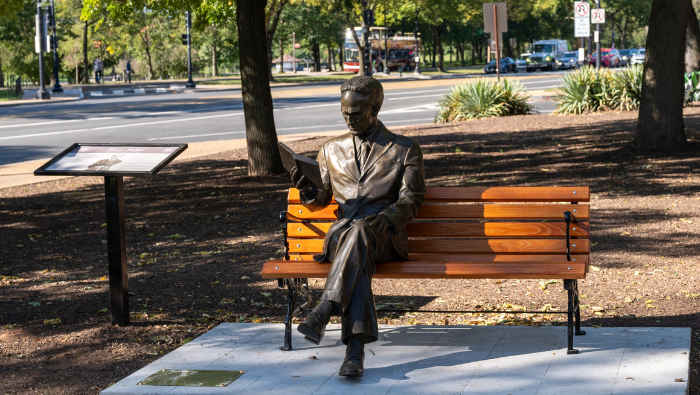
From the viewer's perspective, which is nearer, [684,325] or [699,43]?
[684,325]

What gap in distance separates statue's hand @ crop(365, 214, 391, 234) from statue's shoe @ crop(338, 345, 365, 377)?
0.64 m

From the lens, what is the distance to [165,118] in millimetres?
22484

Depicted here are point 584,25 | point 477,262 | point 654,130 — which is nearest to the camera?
point 477,262

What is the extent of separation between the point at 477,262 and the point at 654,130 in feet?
27.2

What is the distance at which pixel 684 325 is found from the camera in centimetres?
510

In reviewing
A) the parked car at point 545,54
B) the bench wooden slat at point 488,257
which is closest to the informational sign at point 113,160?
the bench wooden slat at point 488,257

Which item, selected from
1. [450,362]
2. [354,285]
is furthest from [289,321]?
[450,362]

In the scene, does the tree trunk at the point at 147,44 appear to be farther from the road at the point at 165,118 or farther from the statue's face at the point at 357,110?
the statue's face at the point at 357,110

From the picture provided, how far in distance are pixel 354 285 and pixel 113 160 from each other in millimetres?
1933

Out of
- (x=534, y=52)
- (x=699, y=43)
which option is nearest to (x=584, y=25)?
(x=699, y=43)

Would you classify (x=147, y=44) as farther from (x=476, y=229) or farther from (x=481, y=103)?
(x=476, y=229)

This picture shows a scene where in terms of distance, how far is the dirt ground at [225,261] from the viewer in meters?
5.24

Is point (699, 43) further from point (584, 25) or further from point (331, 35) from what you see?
point (331, 35)

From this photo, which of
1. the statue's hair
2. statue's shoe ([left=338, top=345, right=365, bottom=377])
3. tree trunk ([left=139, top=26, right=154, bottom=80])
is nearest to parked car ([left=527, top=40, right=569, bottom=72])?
tree trunk ([left=139, top=26, right=154, bottom=80])
